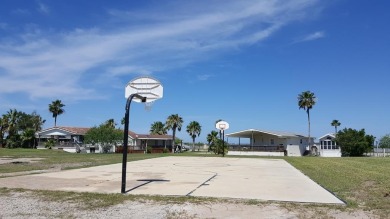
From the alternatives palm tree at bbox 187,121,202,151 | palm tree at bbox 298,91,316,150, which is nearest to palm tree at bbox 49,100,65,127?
palm tree at bbox 187,121,202,151

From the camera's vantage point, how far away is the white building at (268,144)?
2104 inches

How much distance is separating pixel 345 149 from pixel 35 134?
50.8m

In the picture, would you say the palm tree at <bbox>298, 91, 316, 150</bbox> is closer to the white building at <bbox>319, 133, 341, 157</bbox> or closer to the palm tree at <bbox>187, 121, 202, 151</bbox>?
the white building at <bbox>319, 133, 341, 157</bbox>

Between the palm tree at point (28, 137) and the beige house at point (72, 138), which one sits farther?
the palm tree at point (28, 137)

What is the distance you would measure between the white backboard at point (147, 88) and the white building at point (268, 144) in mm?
41895

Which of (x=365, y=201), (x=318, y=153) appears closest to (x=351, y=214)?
(x=365, y=201)

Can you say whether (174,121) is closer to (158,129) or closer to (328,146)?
(158,129)

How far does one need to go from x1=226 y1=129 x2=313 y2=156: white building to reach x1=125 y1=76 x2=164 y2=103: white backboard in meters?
41.9

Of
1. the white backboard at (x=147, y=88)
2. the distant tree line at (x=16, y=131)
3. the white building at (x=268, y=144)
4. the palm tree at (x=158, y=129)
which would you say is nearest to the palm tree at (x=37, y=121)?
the distant tree line at (x=16, y=131)

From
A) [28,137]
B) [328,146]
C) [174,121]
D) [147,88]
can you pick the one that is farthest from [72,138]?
[147,88]

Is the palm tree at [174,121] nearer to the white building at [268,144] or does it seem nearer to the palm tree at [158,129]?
the palm tree at [158,129]

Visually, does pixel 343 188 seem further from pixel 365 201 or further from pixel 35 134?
pixel 35 134

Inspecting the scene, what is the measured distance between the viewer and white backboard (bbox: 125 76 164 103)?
12453 millimetres

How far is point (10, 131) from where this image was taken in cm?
7250
